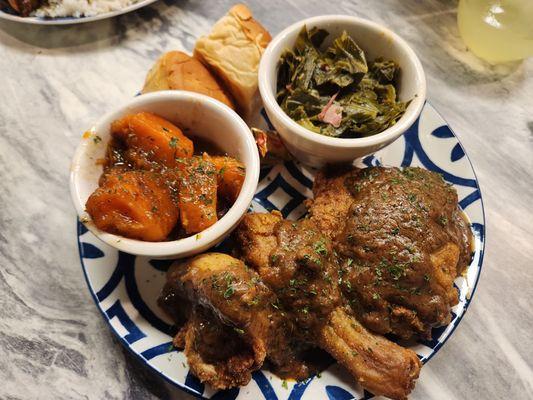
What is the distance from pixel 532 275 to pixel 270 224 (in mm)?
1699

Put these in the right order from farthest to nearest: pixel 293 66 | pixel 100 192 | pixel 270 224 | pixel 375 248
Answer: pixel 293 66 → pixel 270 224 → pixel 375 248 → pixel 100 192

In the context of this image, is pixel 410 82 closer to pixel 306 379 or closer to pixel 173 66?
pixel 173 66

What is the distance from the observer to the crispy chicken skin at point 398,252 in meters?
2.16

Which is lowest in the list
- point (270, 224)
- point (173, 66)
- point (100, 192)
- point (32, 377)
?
point (32, 377)

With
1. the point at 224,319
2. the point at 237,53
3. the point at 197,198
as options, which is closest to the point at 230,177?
the point at 197,198

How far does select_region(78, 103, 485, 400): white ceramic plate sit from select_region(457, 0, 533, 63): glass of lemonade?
3.40ft

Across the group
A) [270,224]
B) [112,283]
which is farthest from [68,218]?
[270,224]

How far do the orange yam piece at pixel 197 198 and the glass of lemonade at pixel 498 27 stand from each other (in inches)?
97.9

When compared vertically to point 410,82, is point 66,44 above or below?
below

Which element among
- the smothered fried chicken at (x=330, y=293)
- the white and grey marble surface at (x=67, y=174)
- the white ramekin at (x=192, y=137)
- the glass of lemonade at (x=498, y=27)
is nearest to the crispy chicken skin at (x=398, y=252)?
the smothered fried chicken at (x=330, y=293)

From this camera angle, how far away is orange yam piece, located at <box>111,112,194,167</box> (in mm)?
2279

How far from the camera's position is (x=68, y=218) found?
296 centimetres

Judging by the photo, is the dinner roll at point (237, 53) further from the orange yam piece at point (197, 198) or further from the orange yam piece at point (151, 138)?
the orange yam piece at point (197, 198)

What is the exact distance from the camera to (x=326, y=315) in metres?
2.17
